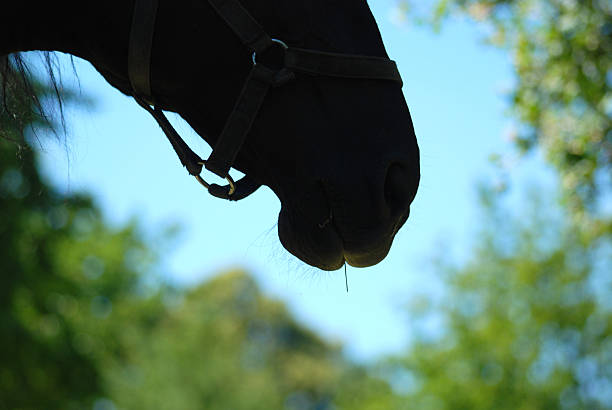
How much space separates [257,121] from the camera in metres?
2.07

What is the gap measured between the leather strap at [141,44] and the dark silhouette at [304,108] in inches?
0.9

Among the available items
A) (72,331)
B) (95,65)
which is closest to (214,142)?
(95,65)

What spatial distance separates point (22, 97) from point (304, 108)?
1.00m

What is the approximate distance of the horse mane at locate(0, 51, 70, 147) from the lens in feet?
7.76

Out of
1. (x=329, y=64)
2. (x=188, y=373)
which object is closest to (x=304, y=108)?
(x=329, y=64)

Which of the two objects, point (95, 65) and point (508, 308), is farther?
point (508, 308)

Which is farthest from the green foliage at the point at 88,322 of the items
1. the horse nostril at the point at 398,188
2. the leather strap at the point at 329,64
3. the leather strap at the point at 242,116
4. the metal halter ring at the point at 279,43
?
the horse nostril at the point at 398,188

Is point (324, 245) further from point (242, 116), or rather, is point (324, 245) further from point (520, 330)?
point (520, 330)

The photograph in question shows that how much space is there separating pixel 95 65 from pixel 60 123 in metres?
0.36

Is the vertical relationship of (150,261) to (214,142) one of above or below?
above

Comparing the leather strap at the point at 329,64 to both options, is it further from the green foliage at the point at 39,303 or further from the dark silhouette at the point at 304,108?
the green foliage at the point at 39,303

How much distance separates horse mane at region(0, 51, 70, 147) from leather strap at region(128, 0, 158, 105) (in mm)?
359

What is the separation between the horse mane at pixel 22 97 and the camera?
7.76 ft

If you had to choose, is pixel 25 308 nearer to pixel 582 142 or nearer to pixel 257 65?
pixel 582 142
